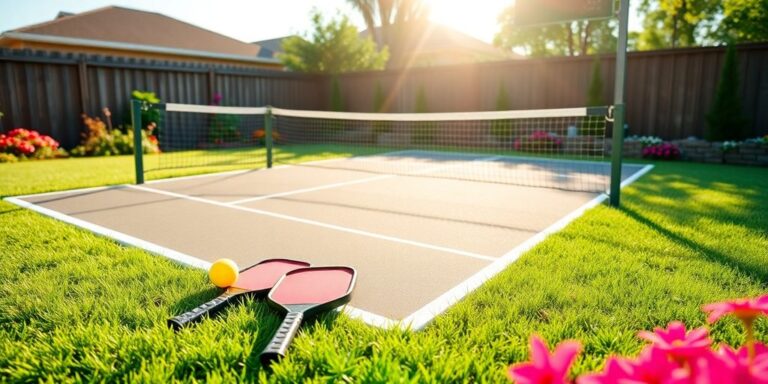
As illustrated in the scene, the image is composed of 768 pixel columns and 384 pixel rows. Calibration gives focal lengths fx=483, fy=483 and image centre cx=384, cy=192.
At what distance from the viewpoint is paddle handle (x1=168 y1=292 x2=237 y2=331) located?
2.12 metres

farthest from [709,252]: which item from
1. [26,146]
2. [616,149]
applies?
[26,146]

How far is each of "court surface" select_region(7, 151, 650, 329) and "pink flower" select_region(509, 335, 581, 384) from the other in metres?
1.41

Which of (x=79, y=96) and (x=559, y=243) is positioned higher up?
(x=79, y=96)

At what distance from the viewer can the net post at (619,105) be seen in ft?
16.1

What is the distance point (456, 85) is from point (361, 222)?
11182mm

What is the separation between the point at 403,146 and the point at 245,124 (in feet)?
16.2

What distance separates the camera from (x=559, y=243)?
11.7ft

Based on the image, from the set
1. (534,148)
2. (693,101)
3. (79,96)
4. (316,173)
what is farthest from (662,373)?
(79,96)

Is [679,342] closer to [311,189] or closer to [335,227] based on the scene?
[335,227]

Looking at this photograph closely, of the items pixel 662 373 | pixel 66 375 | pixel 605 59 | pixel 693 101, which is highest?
pixel 605 59

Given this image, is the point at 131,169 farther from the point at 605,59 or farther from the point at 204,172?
the point at 605,59

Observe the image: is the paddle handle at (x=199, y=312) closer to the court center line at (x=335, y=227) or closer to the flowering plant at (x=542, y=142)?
the court center line at (x=335, y=227)

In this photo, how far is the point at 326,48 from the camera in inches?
698

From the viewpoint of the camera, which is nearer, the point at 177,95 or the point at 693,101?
the point at 693,101
